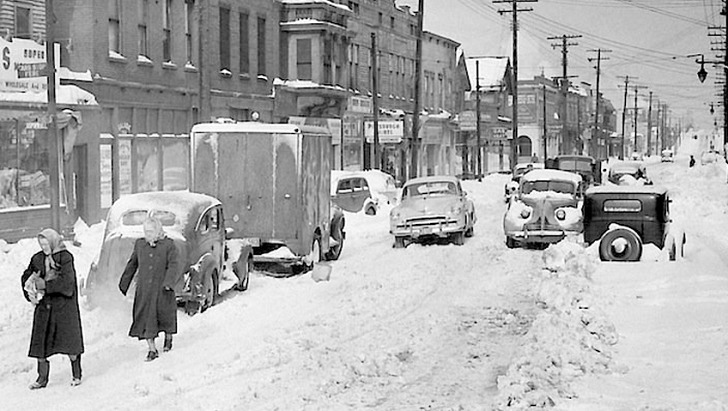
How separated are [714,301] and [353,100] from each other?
116ft

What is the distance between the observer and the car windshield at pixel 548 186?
26.3 meters

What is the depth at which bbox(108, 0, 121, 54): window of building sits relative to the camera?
29308mm

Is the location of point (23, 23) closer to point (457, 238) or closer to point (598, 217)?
point (457, 238)

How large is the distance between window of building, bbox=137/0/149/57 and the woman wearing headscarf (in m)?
19.6

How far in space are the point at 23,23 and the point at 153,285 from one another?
51.3 ft

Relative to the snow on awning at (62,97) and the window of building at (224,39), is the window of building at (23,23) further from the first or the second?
the window of building at (224,39)

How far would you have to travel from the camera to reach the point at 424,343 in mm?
13281

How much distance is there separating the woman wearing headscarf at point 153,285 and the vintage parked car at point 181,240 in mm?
2017

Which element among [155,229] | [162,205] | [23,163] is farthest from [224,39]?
[155,229]

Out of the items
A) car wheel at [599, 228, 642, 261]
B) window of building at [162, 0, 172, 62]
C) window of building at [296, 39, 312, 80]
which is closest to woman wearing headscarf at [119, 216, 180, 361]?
car wheel at [599, 228, 642, 261]

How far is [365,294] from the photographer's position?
1716 centimetres

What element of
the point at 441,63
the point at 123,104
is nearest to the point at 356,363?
the point at 123,104

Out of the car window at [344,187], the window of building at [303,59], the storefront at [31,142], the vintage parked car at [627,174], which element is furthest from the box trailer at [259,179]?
the vintage parked car at [627,174]

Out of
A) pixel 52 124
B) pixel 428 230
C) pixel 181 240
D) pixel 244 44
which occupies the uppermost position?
pixel 244 44
